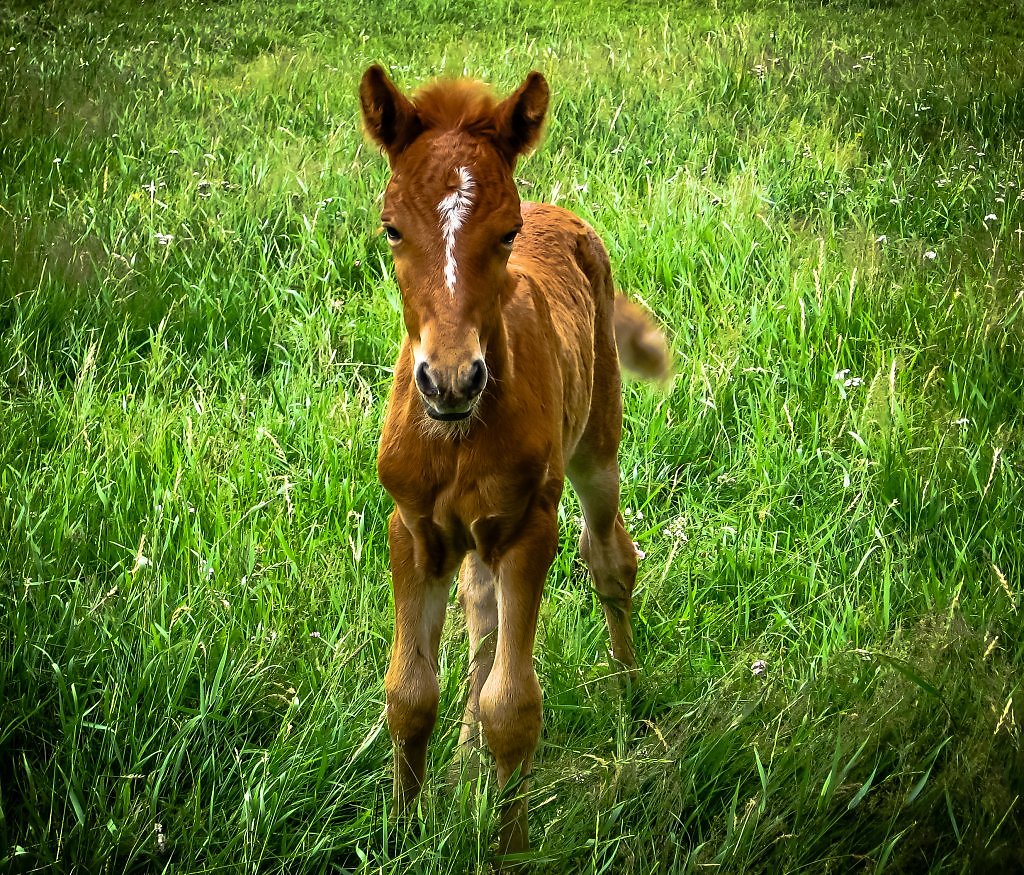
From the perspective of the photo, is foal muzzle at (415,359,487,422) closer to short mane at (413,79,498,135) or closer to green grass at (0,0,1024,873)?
short mane at (413,79,498,135)

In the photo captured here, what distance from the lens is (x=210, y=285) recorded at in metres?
4.57

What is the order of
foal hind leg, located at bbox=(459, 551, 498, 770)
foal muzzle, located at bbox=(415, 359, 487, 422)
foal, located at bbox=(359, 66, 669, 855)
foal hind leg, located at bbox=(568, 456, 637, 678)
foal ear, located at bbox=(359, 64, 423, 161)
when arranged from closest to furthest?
foal muzzle, located at bbox=(415, 359, 487, 422) < foal, located at bbox=(359, 66, 669, 855) < foal ear, located at bbox=(359, 64, 423, 161) < foal hind leg, located at bbox=(459, 551, 498, 770) < foal hind leg, located at bbox=(568, 456, 637, 678)

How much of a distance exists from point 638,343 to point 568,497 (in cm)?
63

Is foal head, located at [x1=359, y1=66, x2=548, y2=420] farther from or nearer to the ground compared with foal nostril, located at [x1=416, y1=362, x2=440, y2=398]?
farther from the ground

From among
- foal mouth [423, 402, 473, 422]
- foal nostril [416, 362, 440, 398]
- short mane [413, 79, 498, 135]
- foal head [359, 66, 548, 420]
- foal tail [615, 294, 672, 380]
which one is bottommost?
foal tail [615, 294, 672, 380]

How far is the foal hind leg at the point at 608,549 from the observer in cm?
311

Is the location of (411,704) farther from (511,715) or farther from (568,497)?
(568,497)

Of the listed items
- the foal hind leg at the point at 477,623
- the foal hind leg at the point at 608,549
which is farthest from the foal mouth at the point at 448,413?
the foal hind leg at the point at 608,549

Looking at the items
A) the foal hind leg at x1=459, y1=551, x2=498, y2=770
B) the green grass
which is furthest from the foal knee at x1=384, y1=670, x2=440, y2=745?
the foal hind leg at x1=459, y1=551, x2=498, y2=770

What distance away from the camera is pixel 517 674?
7.80 feet

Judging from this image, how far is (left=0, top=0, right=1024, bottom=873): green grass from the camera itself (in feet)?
7.73

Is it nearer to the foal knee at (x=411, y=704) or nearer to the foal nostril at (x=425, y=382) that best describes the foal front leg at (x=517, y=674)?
the foal knee at (x=411, y=704)

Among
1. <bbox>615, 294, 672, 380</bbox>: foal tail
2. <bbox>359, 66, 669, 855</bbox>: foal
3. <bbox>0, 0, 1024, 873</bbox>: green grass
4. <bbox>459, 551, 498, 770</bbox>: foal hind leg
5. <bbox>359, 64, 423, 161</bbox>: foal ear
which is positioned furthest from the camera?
<bbox>615, 294, 672, 380</bbox>: foal tail

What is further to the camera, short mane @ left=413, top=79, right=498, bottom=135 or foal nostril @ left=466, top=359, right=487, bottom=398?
short mane @ left=413, top=79, right=498, bottom=135
